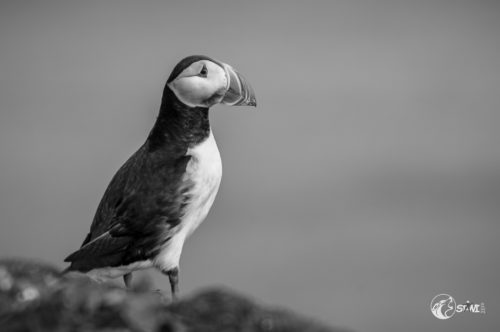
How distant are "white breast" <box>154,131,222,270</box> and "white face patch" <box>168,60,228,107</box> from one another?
36cm

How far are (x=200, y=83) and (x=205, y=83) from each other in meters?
0.04

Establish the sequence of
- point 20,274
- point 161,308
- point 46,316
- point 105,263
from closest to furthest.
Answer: point 46,316 < point 161,308 < point 20,274 < point 105,263

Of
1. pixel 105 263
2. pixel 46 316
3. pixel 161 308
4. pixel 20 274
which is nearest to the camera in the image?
pixel 46 316

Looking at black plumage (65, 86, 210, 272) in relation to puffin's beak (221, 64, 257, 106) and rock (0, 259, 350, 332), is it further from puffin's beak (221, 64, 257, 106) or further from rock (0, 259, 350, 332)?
rock (0, 259, 350, 332)

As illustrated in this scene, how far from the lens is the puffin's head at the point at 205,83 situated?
5.69 m

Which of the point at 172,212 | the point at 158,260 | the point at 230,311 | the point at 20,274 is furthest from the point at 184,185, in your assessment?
the point at 230,311

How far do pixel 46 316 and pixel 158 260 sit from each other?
8.16 feet

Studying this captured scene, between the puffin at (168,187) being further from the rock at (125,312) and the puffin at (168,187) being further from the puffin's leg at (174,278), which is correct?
the rock at (125,312)

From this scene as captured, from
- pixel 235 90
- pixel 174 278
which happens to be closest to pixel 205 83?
pixel 235 90

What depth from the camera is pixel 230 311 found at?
339 cm

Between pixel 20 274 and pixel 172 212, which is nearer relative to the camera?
pixel 20 274

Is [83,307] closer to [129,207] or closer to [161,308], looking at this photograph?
[161,308]

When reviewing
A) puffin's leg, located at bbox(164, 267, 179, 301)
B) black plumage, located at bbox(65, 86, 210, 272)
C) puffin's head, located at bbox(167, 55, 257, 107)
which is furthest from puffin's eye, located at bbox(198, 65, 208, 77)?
puffin's leg, located at bbox(164, 267, 179, 301)

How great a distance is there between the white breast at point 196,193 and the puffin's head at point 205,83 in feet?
1.20
